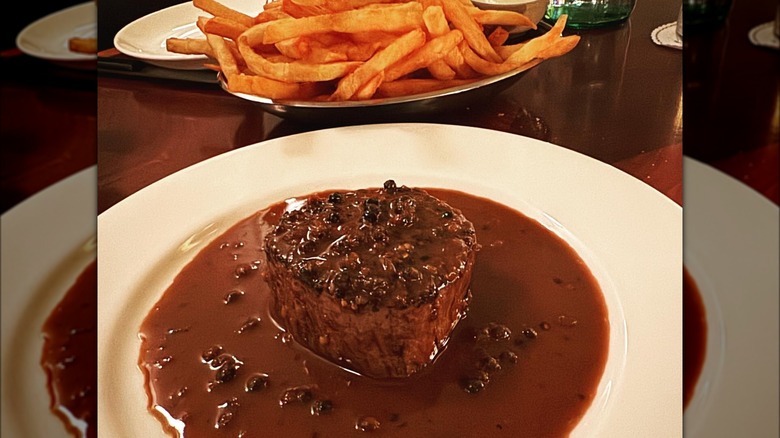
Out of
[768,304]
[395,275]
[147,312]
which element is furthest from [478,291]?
[768,304]

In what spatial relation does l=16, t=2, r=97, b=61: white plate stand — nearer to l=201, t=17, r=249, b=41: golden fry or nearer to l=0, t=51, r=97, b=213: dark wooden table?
l=0, t=51, r=97, b=213: dark wooden table

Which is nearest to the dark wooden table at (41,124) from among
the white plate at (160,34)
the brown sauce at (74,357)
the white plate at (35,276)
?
the white plate at (35,276)

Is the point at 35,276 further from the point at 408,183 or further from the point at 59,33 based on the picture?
the point at 408,183

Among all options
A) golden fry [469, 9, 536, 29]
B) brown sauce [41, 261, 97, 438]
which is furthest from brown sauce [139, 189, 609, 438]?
brown sauce [41, 261, 97, 438]

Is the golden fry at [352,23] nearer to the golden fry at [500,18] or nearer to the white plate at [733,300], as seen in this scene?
the golden fry at [500,18]

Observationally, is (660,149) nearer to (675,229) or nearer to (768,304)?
(675,229)
